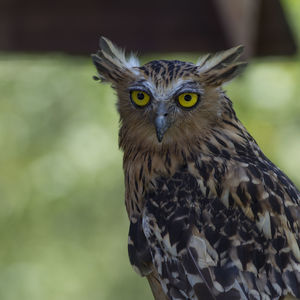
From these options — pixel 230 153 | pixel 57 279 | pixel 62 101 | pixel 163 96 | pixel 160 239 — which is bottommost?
pixel 57 279

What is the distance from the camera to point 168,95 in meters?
4.16

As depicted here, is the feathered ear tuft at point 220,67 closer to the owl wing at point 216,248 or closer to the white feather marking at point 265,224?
the owl wing at point 216,248

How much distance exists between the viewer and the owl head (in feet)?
13.7

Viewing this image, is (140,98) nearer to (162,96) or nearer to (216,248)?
(162,96)

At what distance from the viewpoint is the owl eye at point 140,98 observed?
4.25m

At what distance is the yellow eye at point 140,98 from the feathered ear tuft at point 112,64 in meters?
0.13

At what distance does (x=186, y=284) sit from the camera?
407 centimetres

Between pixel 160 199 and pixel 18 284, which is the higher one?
pixel 160 199

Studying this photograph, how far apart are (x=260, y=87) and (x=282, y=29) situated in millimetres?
5939

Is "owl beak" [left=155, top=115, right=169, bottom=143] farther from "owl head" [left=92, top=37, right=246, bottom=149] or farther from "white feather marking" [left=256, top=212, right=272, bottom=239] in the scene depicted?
"white feather marking" [left=256, top=212, right=272, bottom=239]

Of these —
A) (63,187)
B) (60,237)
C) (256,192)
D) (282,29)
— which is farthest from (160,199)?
(60,237)

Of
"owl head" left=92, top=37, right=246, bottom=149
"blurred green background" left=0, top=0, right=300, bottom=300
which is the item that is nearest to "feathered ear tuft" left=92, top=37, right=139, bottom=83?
"owl head" left=92, top=37, right=246, bottom=149

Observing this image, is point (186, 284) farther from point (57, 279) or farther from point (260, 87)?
point (57, 279)

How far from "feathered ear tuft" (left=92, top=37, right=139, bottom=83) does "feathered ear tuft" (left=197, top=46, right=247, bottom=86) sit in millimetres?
357
